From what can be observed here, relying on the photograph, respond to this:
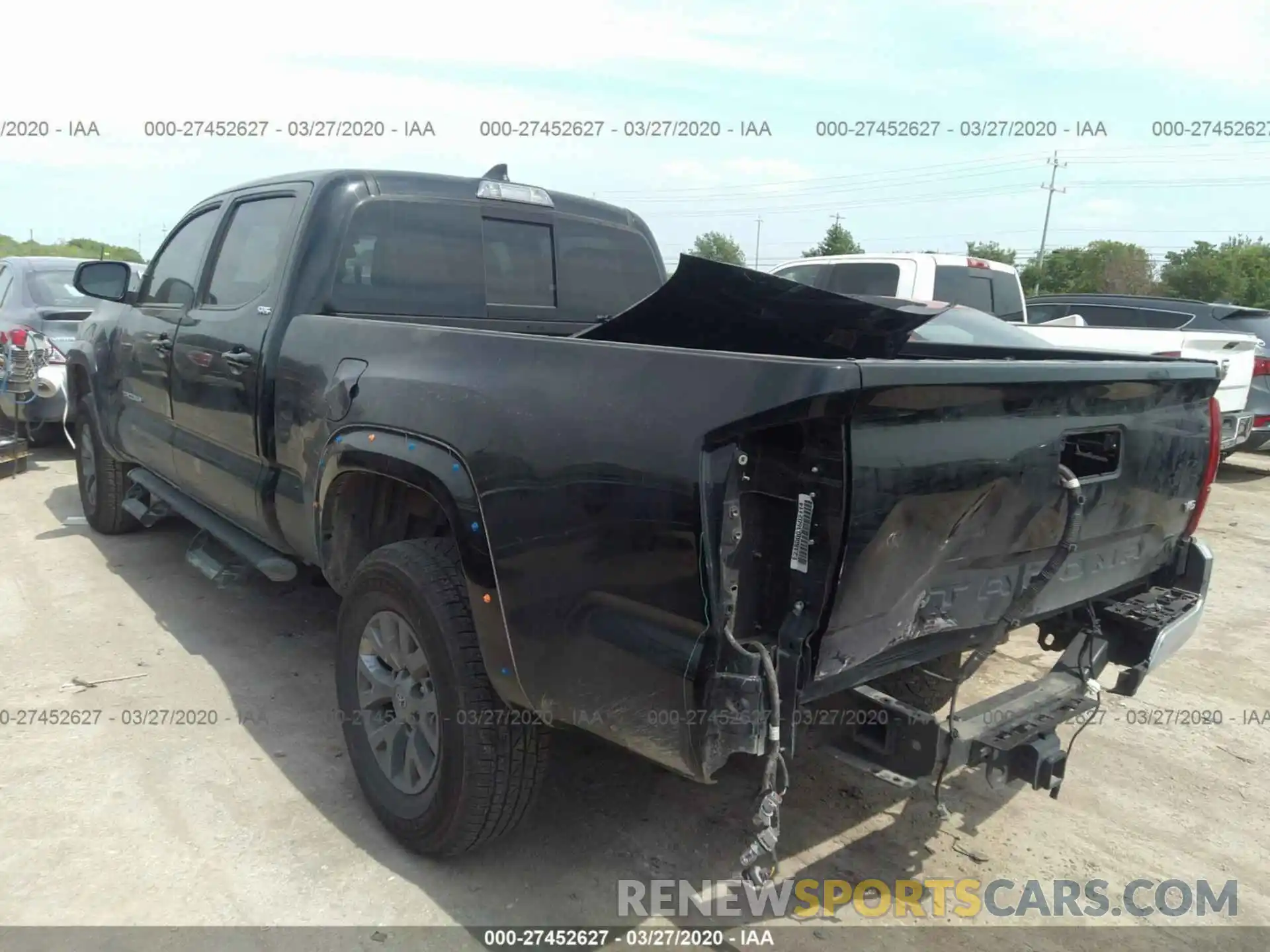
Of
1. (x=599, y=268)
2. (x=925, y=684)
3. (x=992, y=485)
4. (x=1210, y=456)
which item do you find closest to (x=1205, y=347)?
(x=1210, y=456)

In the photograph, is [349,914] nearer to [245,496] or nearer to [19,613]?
[245,496]

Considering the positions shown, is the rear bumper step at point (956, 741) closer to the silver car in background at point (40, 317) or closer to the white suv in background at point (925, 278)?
the white suv in background at point (925, 278)

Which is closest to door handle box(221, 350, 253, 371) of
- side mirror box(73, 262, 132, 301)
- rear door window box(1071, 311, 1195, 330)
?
side mirror box(73, 262, 132, 301)

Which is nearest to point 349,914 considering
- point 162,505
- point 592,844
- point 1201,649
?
point 592,844

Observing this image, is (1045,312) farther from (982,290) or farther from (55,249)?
(55,249)

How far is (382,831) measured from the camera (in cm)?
299

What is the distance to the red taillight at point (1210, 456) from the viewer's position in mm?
3096

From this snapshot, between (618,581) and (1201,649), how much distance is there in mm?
4027

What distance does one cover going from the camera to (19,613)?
15.4ft

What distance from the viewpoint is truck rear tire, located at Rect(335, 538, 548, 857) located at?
2584 millimetres

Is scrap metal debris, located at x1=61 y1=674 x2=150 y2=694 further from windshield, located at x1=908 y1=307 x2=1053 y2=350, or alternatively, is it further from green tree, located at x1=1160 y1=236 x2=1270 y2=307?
green tree, located at x1=1160 y1=236 x2=1270 y2=307

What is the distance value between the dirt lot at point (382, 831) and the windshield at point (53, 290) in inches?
197

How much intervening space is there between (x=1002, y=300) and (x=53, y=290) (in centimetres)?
901

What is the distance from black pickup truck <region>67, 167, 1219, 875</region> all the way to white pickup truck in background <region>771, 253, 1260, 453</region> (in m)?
4.88
